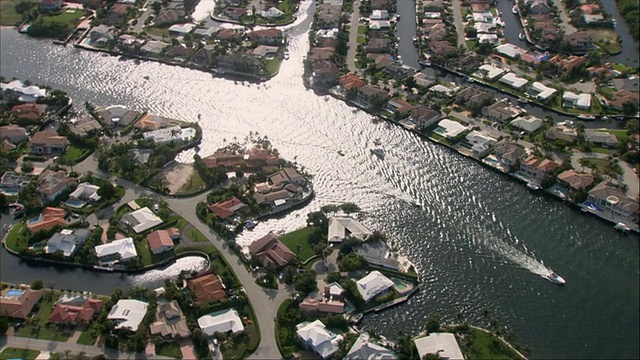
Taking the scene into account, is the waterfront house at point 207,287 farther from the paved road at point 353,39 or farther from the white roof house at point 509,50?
the white roof house at point 509,50

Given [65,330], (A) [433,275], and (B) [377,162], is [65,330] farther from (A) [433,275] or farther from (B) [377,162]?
(B) [377,162]

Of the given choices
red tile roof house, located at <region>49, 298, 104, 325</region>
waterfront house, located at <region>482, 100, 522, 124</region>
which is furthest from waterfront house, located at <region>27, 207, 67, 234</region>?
waterfront house, located at <region>482, 100, 522, 124</region>

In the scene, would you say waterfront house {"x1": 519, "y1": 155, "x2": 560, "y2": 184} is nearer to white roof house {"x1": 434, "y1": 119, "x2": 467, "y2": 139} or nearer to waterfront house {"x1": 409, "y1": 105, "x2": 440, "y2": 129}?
white roof house {"x1": 434, "y1": 119, "x2": 467, "y2": 139}

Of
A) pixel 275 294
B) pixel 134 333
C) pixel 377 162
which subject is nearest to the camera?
pixel 134 333

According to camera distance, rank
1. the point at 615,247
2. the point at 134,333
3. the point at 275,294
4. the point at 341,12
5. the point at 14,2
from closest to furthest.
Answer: the point at 134,333 → the point at 275,294 → the point at 615,247 → the point at 341,12 → the point at 14,2

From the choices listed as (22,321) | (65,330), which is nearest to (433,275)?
(65,330)

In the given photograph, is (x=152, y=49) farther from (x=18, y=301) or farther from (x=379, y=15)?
(x=18, y=301)

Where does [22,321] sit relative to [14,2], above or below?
below
